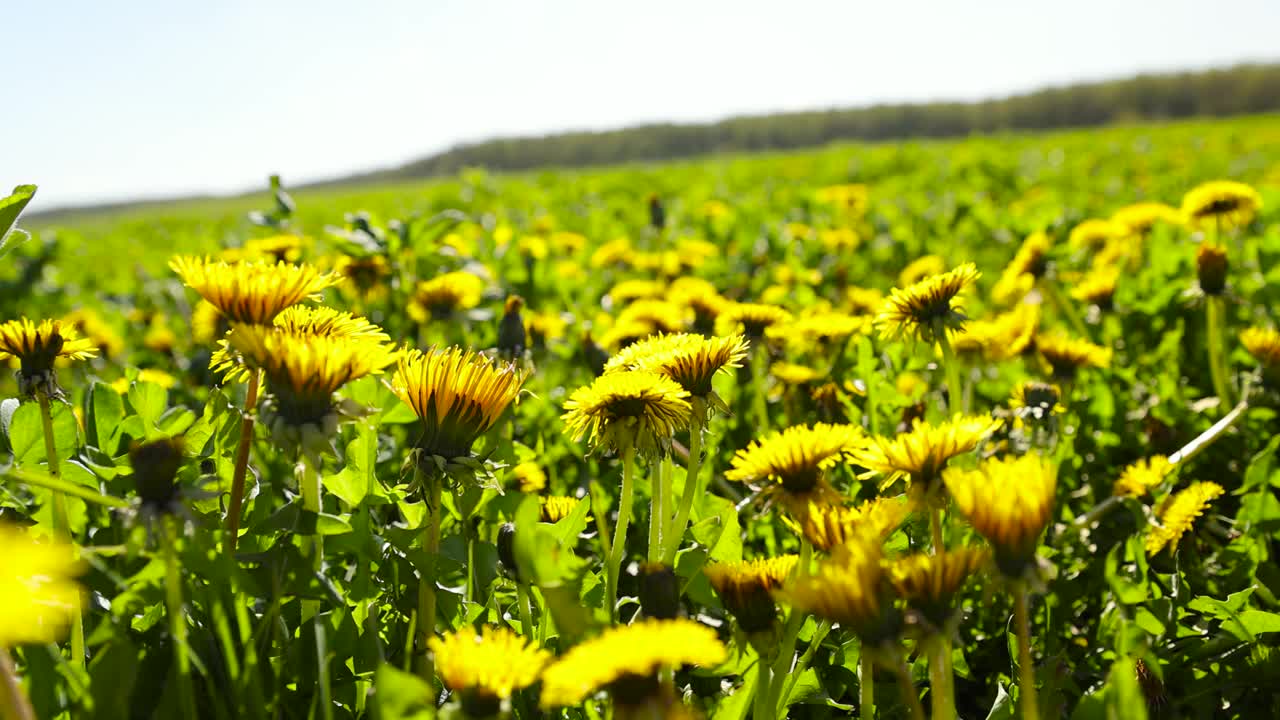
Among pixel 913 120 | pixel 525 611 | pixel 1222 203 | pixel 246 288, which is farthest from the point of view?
pixel 913 120

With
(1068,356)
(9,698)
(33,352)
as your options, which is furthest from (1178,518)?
(33,352)

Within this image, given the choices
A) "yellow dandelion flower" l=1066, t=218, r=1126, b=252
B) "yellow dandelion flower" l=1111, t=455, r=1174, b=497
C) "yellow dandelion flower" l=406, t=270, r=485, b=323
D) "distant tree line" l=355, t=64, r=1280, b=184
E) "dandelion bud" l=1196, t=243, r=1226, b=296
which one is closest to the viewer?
"yellow dandelion flower" l=1111, t=455, r=1174, b=497

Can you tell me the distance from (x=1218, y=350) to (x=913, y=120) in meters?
46.3

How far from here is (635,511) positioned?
72.3 inches

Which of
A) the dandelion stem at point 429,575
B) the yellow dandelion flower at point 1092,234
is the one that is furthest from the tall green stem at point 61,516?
the yellow dandelion flower at point 1092,234

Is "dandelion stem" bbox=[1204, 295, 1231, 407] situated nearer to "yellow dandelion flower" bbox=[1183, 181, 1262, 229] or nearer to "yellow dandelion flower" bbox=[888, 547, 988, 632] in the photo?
"yellow dandelion flower" bbox=[1183, 181, 1262, 229]

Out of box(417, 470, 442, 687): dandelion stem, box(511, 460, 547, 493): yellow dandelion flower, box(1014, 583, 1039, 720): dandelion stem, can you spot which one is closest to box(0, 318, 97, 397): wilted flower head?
box(417, 470, 442, 687): dandelion stem

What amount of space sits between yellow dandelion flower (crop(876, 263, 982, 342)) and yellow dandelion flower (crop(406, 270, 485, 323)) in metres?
1.46

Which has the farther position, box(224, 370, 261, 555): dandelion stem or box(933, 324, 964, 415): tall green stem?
box(933, 324, 964, 415): tall green stem

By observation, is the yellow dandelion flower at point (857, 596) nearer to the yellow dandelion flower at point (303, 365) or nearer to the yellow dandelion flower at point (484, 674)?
the yellow dandelion flower at point (484, 674)

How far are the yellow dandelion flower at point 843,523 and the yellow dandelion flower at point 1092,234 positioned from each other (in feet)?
9.25

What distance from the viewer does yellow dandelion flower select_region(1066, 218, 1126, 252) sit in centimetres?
344

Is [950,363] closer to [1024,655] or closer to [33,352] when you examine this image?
[1024,655]

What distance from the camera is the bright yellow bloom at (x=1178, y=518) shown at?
1.53m
